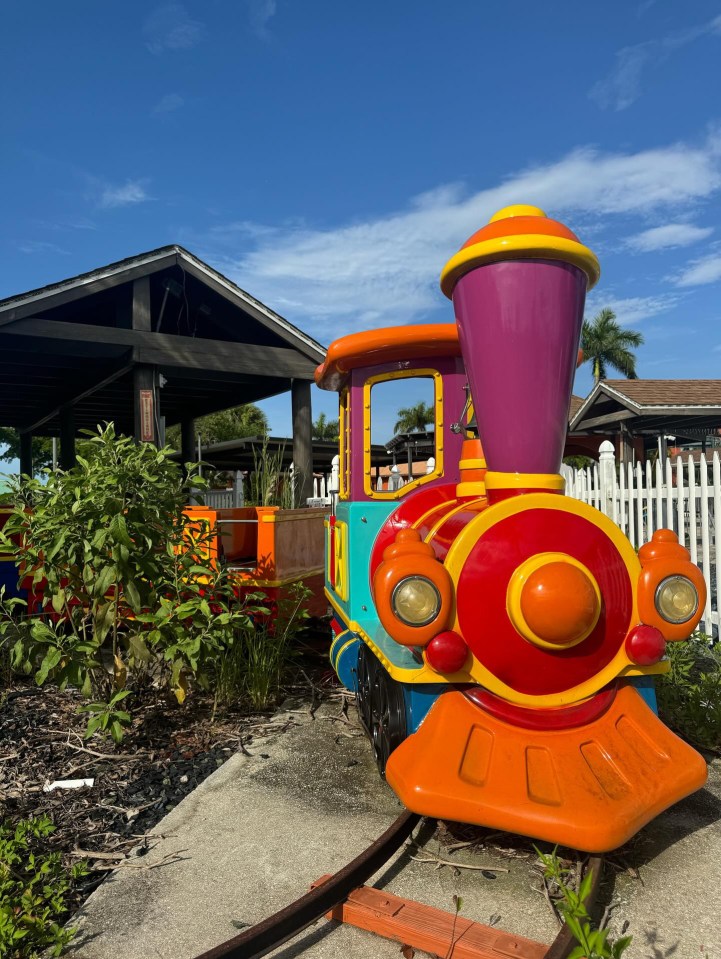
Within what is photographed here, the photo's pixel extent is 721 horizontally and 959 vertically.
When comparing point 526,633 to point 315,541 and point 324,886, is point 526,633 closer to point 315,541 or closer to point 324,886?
point 324,886

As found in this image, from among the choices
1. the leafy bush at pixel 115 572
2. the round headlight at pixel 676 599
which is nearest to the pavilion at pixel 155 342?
the leafy bush at pixel 115 572

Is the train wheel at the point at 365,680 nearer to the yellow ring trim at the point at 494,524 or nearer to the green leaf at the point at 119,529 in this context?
the yellow ring trim at the point at 494,524

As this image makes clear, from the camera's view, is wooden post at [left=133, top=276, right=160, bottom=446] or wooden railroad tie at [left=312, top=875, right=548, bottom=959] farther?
wooden post at [left=133, top=276, right=160, bottom=446]

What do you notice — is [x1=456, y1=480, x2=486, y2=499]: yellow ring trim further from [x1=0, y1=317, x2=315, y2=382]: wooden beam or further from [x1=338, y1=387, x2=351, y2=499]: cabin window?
[x1=0, y1=317, x2=315, y2=382]: wooden beam

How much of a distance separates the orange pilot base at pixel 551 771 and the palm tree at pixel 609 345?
4304cm

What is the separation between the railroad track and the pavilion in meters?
7.47

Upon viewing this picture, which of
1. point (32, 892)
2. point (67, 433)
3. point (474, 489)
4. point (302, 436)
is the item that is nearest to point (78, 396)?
point (67, 433)

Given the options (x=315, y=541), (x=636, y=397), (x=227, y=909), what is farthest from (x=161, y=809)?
(x=636, y=397)

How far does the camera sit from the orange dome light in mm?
2145

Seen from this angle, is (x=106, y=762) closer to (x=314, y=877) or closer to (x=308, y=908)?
(x=314, y=877)

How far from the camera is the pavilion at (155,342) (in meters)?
8.98

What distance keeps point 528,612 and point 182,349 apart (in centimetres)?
855

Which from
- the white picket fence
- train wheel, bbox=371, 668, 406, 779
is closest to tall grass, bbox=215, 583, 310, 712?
→ train wheel, bbox=371, 668, 406, 779

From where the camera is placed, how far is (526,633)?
222cm
